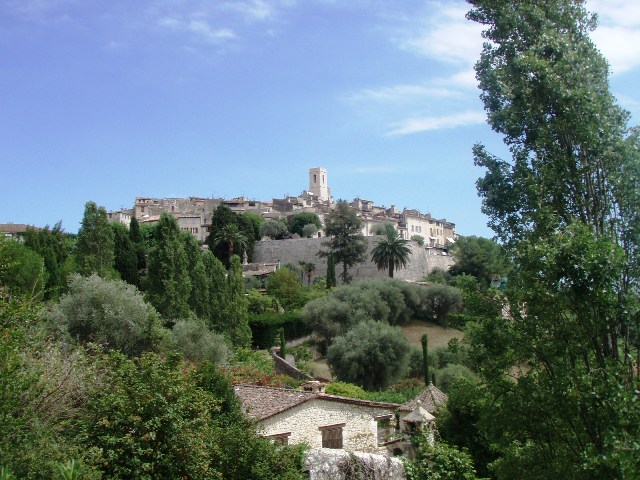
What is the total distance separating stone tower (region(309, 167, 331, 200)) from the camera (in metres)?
155

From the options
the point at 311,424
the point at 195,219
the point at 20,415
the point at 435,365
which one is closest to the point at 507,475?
the point at 20,415

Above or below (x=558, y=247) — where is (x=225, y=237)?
above

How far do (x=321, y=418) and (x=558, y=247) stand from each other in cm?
1276

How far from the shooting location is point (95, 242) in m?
31.5

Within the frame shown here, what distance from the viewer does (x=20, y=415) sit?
11547mm

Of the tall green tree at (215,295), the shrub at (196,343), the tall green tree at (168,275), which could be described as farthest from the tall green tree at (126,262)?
the shrub at (196,343)

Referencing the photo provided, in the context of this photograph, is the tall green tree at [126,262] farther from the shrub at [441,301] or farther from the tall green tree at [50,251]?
the shrub at [441,301]

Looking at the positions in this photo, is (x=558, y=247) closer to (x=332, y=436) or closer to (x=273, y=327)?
(x=332, y=436)

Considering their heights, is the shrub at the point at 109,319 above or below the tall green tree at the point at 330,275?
below

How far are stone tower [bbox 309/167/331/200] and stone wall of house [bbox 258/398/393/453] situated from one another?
13389 centimetres

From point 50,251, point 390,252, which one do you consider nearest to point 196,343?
point 50,251

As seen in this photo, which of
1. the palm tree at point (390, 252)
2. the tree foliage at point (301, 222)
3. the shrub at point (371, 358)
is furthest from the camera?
the tree foliage at point (301, 222)

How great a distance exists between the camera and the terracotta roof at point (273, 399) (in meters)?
18.8

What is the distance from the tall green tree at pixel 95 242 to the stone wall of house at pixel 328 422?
14597mm
